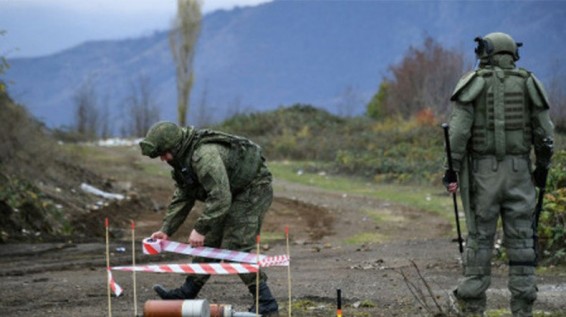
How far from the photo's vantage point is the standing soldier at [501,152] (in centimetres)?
868

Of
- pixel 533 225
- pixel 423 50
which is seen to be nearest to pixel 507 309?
pixel 533 225

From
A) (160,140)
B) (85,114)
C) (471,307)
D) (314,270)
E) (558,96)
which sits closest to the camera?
(471,307)

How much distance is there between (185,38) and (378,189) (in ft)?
109

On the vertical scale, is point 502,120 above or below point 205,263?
above

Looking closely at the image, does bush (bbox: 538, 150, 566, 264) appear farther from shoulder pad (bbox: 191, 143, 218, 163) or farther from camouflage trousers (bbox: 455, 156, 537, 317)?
shoulder pad (bbox: 191, 143, 218, 163)

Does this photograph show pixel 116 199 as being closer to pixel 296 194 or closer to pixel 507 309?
pixel 296 194

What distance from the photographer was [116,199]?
2547cm

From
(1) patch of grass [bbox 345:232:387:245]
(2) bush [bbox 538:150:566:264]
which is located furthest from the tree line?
(2) bush [bbox 538:150:566:264]

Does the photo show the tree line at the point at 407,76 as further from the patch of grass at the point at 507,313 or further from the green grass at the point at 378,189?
the patch of grass at the point at 507,313

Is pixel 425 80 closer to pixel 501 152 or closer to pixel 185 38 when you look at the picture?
pixel 185 38

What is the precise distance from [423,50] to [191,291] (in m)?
46.5

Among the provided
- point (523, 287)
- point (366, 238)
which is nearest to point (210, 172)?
point (523, 287)

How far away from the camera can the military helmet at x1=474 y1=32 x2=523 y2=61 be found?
8773 millimetres

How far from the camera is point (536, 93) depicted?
8664 millimetres
